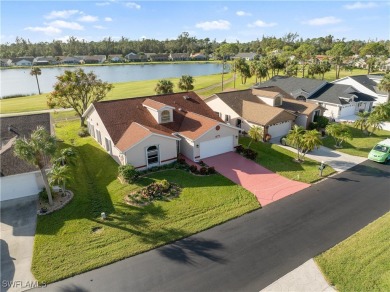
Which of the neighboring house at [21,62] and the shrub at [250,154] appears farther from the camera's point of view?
the neighboring house at [21,62]

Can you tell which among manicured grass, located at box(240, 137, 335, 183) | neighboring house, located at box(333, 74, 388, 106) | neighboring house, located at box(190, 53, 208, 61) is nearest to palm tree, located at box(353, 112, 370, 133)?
manicured grass, located at box(240, 137, 335, 183)

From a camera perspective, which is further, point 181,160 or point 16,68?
point 16,68

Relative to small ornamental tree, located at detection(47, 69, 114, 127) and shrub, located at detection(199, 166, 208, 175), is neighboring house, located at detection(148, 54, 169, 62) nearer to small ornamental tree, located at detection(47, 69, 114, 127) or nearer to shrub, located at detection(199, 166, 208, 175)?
small ornamental tree, located at detection(47, 69, 114, 127)

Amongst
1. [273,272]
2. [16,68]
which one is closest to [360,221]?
[273,272]

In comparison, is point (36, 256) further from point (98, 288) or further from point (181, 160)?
point (181, 160)

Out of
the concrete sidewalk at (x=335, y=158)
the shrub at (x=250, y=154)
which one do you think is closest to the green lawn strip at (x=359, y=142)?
the concrete sidewalk at (x=335, y=158)

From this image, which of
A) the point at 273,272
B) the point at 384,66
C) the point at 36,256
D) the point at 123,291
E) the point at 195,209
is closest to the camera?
the point at 123,291

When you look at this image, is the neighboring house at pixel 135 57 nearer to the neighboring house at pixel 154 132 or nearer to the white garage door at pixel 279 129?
the neighboring house at pixel 154 132
